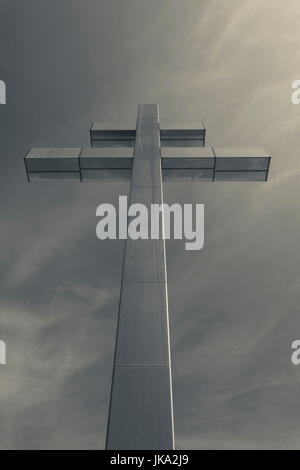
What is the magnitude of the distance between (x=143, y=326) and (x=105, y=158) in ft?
11.9

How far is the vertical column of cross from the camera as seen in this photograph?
3035mm

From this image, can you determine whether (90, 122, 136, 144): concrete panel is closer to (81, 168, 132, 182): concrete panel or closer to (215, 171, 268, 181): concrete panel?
(81, 168, 132, 182): concrete panel

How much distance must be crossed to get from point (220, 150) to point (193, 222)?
1.46 m

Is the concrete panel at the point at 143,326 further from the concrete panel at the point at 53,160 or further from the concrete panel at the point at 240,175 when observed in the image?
the concrete panel at the point at 240,175

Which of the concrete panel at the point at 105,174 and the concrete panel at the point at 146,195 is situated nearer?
the concrete panel at the point at 146,195

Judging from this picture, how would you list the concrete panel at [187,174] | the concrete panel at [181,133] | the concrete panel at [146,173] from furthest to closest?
the concrete panel at [181,133] → the concrete panel at [187,174] → the concrete panel at [146,173]

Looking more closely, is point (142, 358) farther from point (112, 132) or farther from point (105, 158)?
point (112, 132)

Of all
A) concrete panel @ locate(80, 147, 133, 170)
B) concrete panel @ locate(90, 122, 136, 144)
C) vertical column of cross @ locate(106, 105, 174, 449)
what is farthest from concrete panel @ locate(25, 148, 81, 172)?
vertical column of cross @ locate(106, 105, 174, 449)

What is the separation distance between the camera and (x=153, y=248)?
4523mm

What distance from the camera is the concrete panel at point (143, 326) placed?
3.52 m

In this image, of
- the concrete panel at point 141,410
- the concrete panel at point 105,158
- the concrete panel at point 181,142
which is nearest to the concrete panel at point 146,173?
the concrete panel at point 105,158

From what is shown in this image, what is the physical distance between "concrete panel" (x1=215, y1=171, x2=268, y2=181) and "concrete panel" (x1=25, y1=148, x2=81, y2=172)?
2.52 meters
